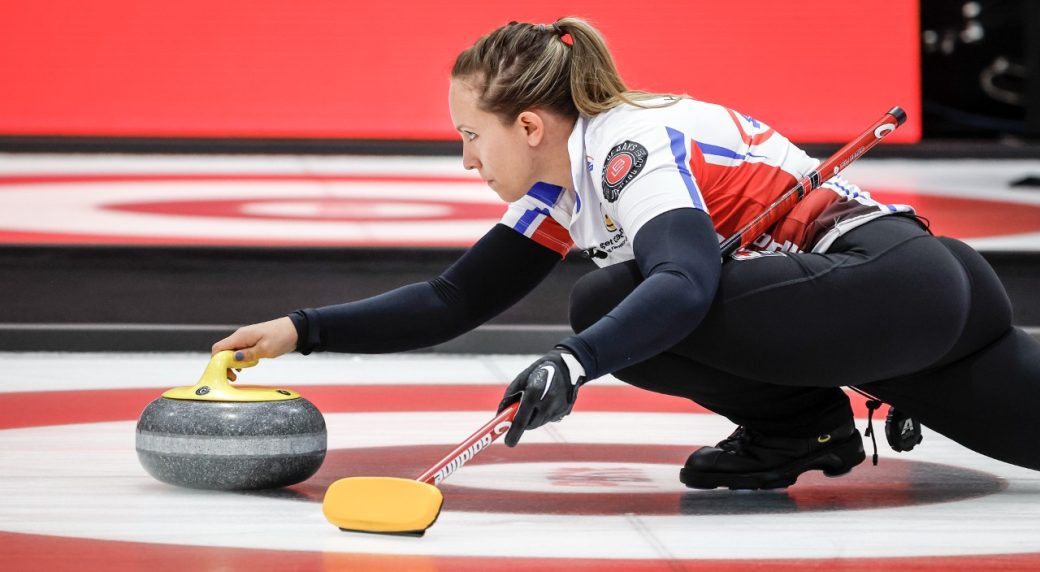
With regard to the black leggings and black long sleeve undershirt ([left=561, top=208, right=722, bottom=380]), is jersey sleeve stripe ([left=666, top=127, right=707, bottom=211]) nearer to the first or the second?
black long sleeve undershirt ([left=561, top=208, right=722, bottom=380])

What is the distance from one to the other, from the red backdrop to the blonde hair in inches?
135

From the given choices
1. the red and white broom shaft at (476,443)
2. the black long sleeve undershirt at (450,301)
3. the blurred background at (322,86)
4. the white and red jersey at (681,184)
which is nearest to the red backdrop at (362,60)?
the blurred background at (322,86)

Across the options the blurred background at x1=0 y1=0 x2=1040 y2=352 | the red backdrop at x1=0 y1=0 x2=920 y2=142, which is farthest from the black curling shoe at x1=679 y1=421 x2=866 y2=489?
the red backdrop at x1=0 y1=0 x2=920 y2=142

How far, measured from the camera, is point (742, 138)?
1.99 metres

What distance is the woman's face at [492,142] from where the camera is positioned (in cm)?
195

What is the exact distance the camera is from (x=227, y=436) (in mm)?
1909

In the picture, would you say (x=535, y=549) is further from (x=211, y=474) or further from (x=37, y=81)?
(x=37, y=81)

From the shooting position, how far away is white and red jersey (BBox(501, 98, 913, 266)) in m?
1.80

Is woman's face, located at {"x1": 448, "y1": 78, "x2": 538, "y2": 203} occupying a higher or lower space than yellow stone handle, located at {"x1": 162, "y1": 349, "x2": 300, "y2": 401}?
higher

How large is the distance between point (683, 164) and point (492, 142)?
0.91 feet

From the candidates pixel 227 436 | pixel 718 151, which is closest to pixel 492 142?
pixel 718 151

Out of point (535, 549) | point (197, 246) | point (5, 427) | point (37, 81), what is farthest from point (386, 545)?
point (37, 81)

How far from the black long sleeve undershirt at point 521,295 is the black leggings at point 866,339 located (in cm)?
18

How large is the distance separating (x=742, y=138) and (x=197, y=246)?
2.16m
